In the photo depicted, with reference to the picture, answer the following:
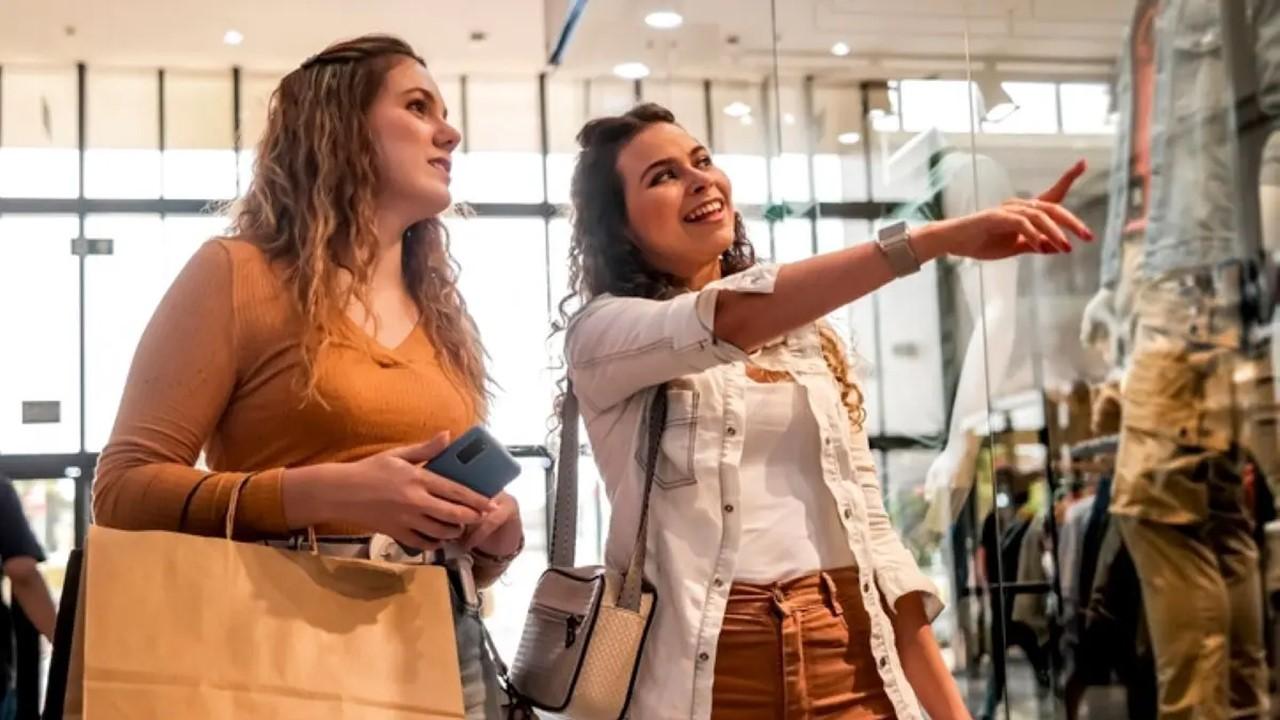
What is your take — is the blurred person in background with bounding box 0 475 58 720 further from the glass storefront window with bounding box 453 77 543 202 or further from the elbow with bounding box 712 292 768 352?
the glass storefront window with bounding box 453 77 543 202

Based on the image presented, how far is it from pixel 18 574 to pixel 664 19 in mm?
3777

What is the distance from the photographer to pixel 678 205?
1793mm

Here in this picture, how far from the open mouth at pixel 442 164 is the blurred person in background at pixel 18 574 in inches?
96.1

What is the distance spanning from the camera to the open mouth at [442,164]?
1575 millimetres

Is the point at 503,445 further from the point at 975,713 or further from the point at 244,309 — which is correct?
the point at 975,713

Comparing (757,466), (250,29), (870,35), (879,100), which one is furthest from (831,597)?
(250,29)

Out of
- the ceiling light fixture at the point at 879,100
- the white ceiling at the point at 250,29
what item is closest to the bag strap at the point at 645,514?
the ceiling light fixture at the point at 879,100

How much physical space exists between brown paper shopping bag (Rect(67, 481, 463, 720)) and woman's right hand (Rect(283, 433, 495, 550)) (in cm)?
5

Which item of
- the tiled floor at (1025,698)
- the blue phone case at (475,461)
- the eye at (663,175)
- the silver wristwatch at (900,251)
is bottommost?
the tiled floor at (1025,698)

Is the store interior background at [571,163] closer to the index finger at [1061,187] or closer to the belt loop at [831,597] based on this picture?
the belt loop at [831,597]

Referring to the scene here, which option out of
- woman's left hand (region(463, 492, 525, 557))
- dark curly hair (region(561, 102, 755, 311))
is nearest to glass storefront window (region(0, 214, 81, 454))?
dark curly hair (region(561, 102, 755, 311))

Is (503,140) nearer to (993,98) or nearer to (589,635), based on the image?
(993,98)

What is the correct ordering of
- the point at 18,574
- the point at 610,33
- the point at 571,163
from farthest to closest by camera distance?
the point at 610,33
the point at 18,574
the point at 571,163

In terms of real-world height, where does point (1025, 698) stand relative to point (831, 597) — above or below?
below
